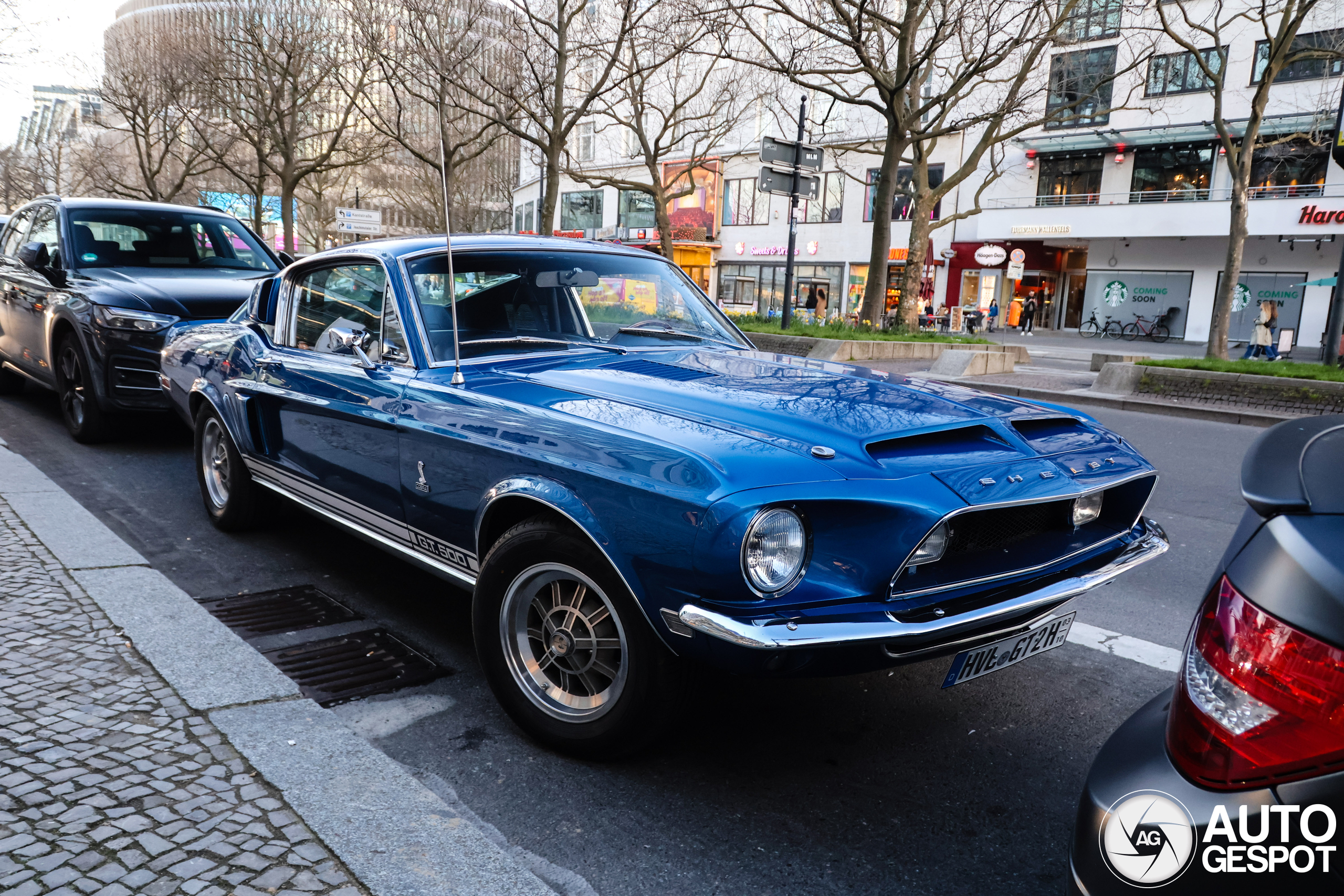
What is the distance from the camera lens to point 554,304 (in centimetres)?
411

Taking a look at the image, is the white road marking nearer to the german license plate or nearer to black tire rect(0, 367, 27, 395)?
the german license plate

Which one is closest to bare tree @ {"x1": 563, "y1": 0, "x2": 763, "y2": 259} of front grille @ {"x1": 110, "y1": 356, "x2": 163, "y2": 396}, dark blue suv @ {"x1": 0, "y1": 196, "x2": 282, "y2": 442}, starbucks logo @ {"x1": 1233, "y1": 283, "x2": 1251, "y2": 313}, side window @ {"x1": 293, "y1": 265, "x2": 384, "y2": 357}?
dark blue suv @ {"x1": 0, "y1": 196, "x2": 282, "y2": 442}

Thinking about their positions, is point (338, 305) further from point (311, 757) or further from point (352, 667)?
point (311, 757)

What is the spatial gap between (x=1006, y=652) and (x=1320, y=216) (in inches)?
1456

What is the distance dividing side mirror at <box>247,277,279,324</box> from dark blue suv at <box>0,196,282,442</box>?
6.71 ft

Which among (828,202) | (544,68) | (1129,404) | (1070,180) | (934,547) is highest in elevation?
(544,68)

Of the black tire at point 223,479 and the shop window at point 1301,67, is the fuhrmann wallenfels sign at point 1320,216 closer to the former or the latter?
the shop window at point 1301,67

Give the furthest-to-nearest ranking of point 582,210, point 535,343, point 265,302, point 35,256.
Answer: point 582,210 < point 35,256 < point 265,302 < point 535,343

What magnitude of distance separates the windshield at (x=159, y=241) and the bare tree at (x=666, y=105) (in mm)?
11082

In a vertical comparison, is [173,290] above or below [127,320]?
above

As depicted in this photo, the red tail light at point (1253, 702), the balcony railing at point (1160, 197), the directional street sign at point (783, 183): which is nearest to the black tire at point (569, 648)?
the red tail light at point (1253, 702)

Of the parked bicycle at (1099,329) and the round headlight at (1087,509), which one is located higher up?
the round headlight at (1087,509)

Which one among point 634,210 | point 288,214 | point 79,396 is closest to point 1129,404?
point 79,396

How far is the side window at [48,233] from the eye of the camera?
313 inches
